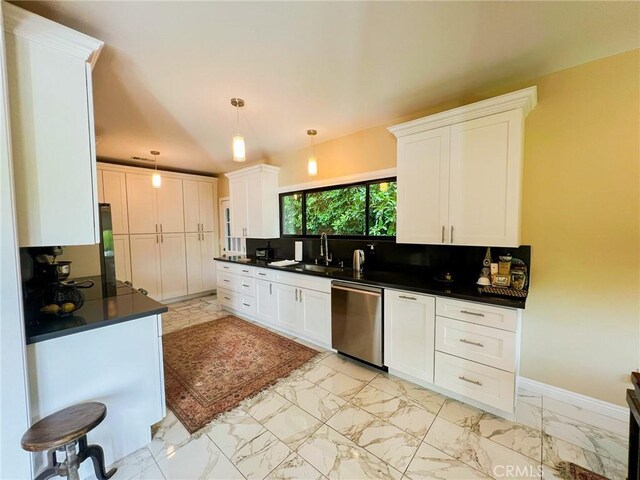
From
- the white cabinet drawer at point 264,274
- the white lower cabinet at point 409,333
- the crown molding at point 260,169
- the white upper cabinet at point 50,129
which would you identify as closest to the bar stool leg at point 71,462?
the white upper cabinet at point 50,129

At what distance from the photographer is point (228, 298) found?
4.12 metres

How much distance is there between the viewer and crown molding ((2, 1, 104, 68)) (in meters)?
1.21

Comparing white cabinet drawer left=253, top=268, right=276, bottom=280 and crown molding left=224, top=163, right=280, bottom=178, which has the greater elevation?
crown molding left=224, top=163, right=280, bottom=178

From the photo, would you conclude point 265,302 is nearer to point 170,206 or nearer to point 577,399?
point 170,206

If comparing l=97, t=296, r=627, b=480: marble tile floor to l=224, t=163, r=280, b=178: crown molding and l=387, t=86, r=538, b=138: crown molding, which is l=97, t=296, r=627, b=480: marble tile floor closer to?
l=387, t=86, r=538, b=138: crown molding

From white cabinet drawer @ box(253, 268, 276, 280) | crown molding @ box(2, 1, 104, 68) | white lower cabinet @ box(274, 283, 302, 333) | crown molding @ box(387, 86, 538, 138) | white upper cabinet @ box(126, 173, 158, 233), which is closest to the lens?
crown molding @ box(2, 1, 104, 68)

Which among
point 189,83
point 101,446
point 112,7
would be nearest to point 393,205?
point 189,83

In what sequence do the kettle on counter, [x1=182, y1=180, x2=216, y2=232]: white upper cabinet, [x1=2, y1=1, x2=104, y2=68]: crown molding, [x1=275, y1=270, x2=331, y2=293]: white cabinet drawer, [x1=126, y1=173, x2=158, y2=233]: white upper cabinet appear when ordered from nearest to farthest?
[x1=2, y1=1, x2=104, y2=68]: crown molding < [x1=275, y1=270, x2=331, y2=293]: white cabinet drawer < the kettle on counter < [x1=126, y1=173, x2=158, y2=233]: white upper cabinet < [x1=182, y1=180, x2=216, y2=232]: white upper cabinet

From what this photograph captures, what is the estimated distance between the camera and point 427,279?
2432 millimetres

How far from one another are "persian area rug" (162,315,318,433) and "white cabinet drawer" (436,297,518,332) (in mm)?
1518

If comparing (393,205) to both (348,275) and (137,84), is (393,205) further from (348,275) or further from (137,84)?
(137,84)

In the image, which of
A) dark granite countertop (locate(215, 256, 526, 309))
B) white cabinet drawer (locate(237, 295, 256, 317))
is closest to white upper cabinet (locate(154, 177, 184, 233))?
white cabinet drawer (locate(237, 295, 256, 317))

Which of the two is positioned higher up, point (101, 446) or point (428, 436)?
point (101, 446)

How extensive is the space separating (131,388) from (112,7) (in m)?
2.23
